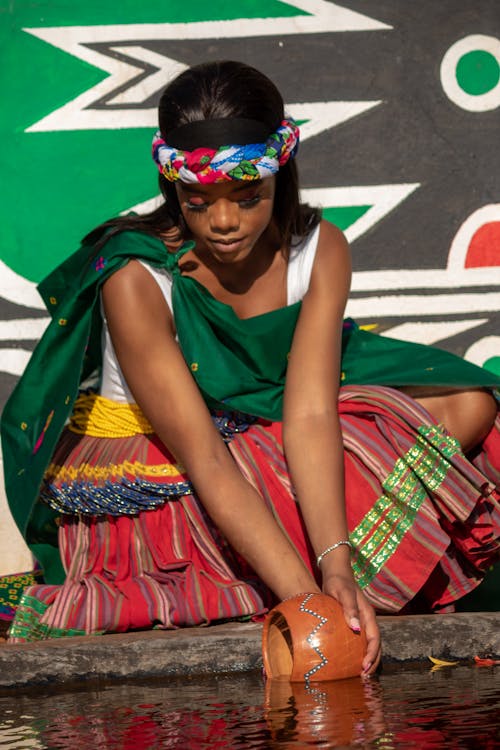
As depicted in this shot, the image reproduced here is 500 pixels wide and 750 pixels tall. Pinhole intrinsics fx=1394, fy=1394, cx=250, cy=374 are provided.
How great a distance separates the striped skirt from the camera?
125 inches

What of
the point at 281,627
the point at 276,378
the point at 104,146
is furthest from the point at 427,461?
the point at 104,146

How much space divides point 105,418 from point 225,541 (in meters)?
0.50

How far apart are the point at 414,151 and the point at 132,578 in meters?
2.30

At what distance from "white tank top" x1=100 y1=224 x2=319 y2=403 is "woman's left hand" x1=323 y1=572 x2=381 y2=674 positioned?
0.88 metres

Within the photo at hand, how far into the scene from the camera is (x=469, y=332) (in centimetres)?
496

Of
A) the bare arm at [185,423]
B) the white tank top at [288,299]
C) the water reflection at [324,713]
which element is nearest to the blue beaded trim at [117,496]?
the bare arm at [185,423]

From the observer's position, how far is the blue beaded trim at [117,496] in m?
3.37

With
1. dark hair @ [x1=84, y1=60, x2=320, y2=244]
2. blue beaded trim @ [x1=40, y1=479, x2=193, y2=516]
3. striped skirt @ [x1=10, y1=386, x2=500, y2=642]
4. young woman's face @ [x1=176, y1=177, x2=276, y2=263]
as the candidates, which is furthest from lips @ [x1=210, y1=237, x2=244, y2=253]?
blue beaded trim @ [x1=40, y1=479, x2=193, y2=516]

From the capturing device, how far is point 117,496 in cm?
341

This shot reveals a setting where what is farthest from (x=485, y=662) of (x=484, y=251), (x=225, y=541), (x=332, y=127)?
(x=332, y=127)

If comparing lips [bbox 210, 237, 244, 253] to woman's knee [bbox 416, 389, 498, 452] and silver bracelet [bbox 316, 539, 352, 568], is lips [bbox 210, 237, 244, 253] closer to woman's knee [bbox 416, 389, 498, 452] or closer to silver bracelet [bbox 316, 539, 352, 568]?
woman's knee [bbox 416, 389, 498, 452]

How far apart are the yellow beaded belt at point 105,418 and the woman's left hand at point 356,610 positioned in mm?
768

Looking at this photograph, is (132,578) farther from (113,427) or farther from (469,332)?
(469,332)

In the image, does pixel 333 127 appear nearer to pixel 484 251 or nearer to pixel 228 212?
pixel 484 251
